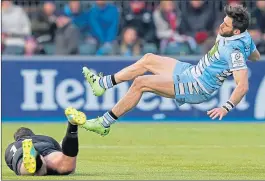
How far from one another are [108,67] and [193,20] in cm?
272

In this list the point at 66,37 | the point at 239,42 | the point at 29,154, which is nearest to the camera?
the point at 29,154

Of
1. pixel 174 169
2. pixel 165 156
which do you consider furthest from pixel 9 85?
pixel 174 169

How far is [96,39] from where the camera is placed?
80.2 feet

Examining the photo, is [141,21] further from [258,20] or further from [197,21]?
[258,20]

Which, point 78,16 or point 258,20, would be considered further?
point 258,20

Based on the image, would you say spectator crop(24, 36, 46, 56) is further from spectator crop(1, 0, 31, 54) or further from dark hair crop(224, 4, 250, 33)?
dark hair crop(224, 4, 250, 33)

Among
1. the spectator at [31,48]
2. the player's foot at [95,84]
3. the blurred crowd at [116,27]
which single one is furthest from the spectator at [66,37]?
the player's foot at [95,84]

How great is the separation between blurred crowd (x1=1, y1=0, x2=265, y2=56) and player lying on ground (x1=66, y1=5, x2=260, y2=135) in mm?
9145

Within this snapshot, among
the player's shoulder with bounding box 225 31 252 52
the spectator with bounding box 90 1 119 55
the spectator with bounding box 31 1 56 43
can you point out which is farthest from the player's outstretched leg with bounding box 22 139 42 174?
the spectator with bounding box 31 1 56 43

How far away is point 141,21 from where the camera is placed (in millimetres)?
24594

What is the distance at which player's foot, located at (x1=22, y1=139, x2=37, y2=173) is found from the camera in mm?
12641

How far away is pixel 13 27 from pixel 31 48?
0.69 m

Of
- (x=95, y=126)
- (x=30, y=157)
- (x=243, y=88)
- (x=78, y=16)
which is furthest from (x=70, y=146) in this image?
(x=78, y=16)

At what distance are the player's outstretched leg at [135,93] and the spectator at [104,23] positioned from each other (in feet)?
30.8
